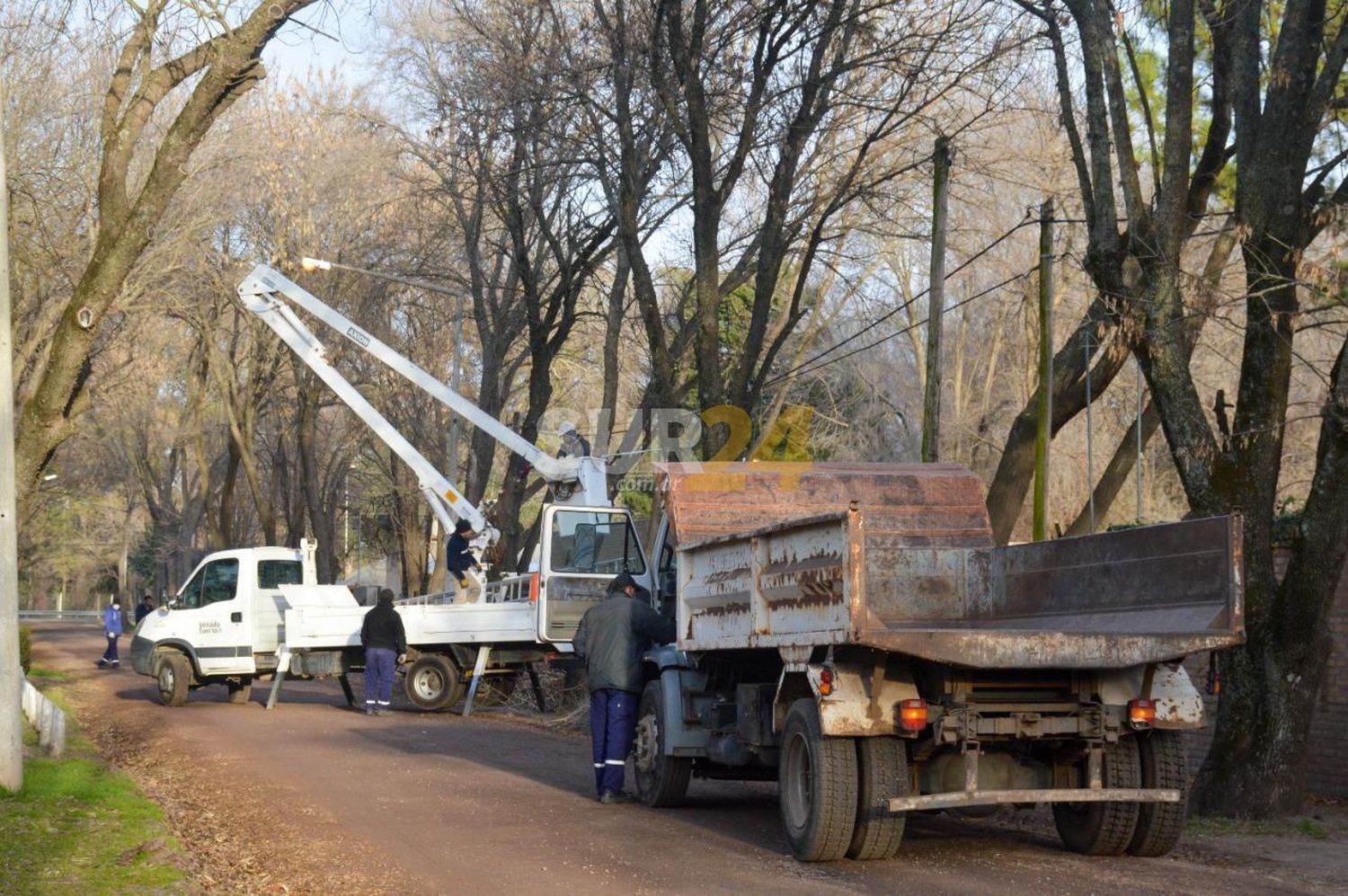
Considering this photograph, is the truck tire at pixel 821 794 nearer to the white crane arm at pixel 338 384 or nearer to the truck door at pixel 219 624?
the truck door at pixel 219 624

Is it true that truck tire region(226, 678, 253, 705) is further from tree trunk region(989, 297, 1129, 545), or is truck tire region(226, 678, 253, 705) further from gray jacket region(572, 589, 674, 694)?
gray jacket region(572, 589, 674, 694)

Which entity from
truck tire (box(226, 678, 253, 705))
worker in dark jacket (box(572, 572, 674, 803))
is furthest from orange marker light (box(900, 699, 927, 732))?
truck tire (box(226, 678, 253, 705))

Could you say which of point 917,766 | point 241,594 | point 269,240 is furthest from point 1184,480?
point 269,240

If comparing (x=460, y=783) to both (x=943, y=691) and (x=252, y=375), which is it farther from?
(x=252, y=375)

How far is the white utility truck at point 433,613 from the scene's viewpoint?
2139 centimetres

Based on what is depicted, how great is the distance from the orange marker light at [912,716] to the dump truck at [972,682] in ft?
0.03

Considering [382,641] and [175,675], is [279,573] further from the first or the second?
[382,641]

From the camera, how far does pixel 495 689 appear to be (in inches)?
949

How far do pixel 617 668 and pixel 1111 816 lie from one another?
172 inches

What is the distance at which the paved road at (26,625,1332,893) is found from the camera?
355 inches

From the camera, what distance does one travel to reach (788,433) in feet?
89.8

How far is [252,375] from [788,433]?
16946 millimetres

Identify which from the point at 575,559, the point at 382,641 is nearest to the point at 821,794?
the point at 575,559

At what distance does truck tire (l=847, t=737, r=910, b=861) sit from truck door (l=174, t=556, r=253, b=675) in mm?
16449
